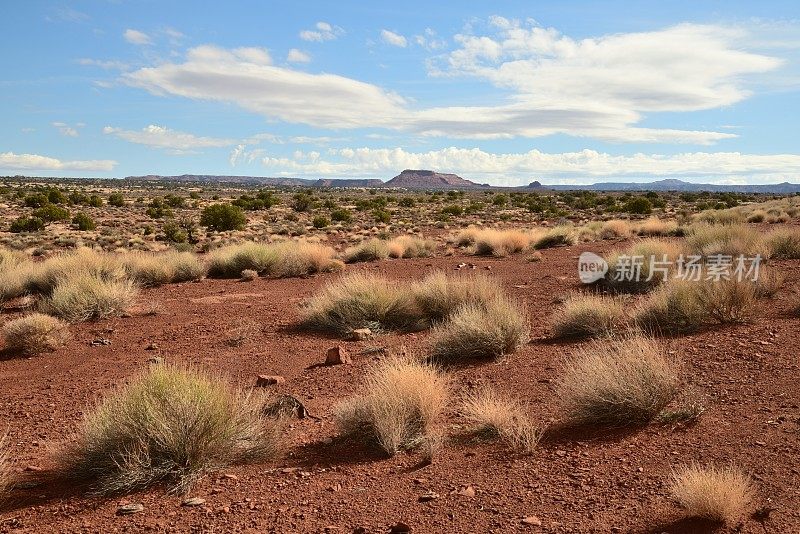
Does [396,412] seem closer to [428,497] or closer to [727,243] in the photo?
[428,497]

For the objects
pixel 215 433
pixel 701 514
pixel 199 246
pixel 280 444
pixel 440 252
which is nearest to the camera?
pixel 701 514

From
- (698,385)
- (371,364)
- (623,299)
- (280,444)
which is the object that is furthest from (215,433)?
(623,299)

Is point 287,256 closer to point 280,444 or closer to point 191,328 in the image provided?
point 191,328

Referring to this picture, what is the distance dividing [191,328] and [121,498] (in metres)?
6.86

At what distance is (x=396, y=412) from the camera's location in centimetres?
579

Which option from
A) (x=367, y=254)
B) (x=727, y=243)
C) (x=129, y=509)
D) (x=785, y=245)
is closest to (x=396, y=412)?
(x=129, y=509)

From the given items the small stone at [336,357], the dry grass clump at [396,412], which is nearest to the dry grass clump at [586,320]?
the small stone at [336,357]

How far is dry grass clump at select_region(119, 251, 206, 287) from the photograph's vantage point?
16.1 m

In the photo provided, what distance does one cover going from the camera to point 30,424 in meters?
6.73

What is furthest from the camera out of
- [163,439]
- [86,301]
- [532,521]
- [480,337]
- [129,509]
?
[86,301]

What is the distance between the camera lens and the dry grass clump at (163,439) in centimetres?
497

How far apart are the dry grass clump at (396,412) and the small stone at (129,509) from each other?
6.51 ft

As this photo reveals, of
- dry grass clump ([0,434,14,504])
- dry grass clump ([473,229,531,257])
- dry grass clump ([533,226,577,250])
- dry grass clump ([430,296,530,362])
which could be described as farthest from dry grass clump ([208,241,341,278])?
dry grass clump ([0,434,14,504])

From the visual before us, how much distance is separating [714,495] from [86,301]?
11.6m
